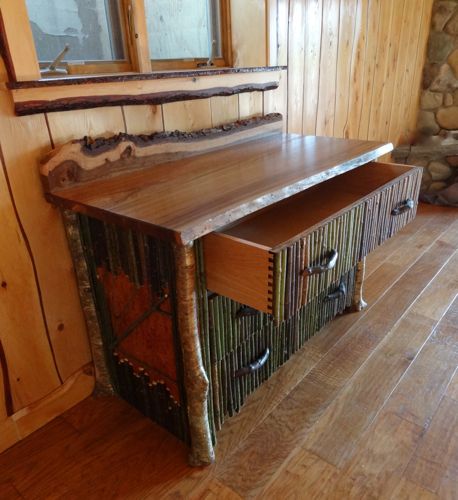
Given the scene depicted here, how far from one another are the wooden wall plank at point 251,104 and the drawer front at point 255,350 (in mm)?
740

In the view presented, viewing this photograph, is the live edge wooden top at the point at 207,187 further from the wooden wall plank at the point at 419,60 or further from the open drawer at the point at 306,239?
the wooden wall plank at the point at 419,60

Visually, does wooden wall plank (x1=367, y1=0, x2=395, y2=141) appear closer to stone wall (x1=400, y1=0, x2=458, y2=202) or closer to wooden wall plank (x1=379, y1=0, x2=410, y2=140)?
wooden wall plank (x1=379, y1=0, x2=410, y2=140)

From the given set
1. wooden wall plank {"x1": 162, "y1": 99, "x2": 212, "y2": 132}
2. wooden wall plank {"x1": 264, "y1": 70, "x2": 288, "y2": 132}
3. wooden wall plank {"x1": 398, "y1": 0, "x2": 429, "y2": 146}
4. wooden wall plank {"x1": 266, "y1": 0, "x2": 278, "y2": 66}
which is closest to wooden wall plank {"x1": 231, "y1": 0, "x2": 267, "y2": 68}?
wooden wall plank {"x1": 266, "y1": 0, "x2": 278, "y2": 66}

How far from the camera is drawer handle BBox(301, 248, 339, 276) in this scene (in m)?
0.94

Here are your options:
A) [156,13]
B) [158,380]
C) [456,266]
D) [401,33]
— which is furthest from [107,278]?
[401,33]

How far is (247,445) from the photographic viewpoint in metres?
1.19

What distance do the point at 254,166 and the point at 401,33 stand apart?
6.99 ft

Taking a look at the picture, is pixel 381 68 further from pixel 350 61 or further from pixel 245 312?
pixel 245 312

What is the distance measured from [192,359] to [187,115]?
0.79 meters

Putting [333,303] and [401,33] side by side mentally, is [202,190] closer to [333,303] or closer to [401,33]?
[333,303]

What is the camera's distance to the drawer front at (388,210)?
118cm

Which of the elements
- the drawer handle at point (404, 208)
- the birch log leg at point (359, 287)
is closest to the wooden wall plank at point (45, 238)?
the drawer handle at point (404, 208)

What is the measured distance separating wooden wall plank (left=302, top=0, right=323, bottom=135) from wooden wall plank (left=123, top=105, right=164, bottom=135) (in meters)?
0.95

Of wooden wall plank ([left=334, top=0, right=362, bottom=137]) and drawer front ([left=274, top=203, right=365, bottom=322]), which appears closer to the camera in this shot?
drawer front ([left=274, top=203, right=365, bottom=322])
